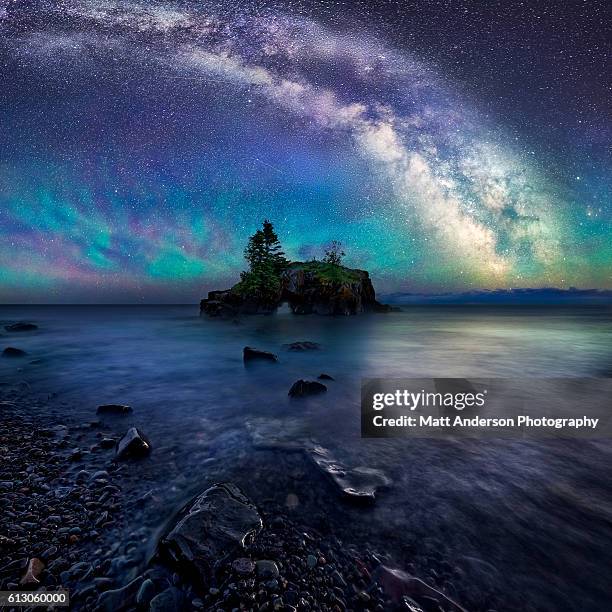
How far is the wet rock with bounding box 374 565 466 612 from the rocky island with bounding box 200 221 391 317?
180 ft

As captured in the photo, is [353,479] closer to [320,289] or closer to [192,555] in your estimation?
[192,555]

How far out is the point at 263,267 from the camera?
5775 centimetres

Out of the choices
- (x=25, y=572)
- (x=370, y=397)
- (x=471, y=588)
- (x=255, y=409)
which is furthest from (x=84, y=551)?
(x=370, y=397)

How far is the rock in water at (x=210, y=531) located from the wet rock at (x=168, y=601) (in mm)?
168

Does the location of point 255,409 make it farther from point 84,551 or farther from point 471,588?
point 471,588

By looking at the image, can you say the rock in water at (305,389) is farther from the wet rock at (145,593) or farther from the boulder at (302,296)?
the boulder at (302,296)

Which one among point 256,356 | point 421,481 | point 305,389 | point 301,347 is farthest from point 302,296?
point 421,481

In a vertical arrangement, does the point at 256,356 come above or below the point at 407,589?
below

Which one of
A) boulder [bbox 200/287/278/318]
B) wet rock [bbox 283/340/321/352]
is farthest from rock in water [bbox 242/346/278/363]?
boulder [bbox 200/287/278/318]

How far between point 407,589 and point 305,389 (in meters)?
6.63

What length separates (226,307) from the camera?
5666 centimetres
